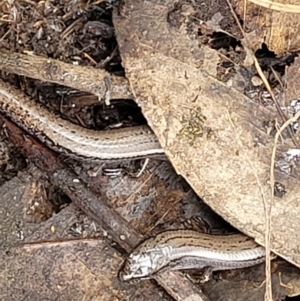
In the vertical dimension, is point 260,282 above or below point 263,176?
below

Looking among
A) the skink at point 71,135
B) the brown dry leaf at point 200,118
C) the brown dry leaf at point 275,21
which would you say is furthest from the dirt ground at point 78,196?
the brown dry leaf at point 275,21

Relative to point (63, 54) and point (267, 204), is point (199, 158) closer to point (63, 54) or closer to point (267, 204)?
point (267, 204)

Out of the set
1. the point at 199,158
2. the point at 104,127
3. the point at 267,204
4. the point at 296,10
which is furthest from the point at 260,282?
the point at 296,10

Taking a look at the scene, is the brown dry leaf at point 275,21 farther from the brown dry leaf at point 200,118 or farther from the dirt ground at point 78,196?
the dirt ground at point 78,196

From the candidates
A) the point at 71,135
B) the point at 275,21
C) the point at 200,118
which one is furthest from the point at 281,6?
the point at 71,135

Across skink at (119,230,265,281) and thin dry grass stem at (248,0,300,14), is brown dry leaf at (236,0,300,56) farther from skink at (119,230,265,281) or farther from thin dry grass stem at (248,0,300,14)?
skink at (119,230,265,281)

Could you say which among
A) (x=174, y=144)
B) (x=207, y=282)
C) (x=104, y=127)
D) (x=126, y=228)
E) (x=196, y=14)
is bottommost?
(x=207, y=282)

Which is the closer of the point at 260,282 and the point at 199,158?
the point at 199,158
